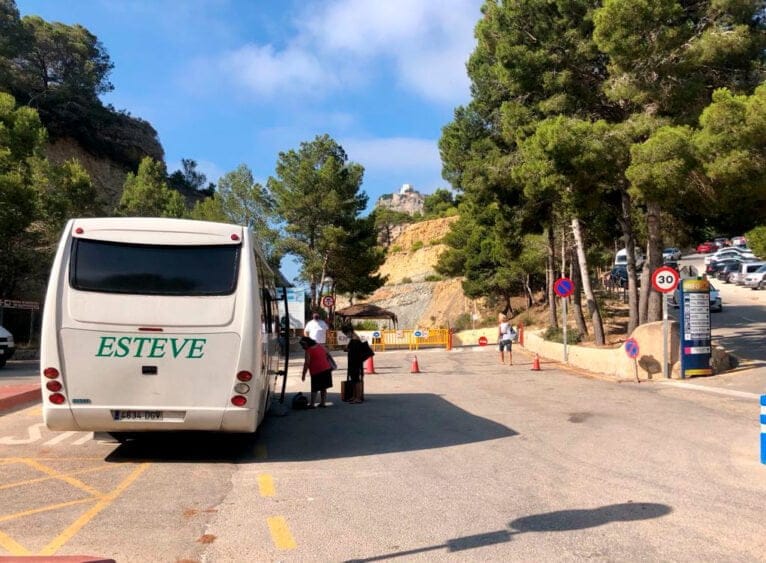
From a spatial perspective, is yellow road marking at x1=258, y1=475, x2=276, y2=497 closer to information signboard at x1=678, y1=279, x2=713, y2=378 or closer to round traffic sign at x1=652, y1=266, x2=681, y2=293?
round traffic sign at x1=652, y1=266, x2=681, y2=293

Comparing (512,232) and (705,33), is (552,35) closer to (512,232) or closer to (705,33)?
(705,33)

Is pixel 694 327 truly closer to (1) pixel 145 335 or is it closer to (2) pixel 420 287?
(1) pixel 145 335

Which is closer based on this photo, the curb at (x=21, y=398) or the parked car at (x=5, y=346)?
the curb at (x=21, y=398)

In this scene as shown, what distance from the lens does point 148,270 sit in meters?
7.90

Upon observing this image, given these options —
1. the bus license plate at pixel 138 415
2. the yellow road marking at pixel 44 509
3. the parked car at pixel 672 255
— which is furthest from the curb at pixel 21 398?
the parked car at pixel 672 255

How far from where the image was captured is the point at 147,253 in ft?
Answer: 26.2

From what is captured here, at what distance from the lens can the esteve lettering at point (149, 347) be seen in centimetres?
764

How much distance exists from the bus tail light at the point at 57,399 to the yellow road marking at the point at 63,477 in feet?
2.61

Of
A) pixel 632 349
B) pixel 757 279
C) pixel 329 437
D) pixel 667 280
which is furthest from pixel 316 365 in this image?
pixel 757 279

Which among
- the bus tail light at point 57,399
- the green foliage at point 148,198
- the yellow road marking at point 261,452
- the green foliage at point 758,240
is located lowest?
the yellow road marking at point 261,452

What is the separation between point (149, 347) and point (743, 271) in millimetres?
55263

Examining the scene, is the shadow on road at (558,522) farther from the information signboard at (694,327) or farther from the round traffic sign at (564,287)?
the round traffic sign at (564,287)

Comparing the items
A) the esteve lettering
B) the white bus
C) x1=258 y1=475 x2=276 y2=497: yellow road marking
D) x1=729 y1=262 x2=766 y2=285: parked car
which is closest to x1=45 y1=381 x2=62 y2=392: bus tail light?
the white bus

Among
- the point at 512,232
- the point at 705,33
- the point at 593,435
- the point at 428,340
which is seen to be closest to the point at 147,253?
the point at 593,435
